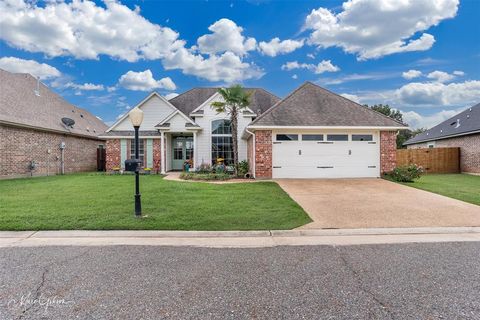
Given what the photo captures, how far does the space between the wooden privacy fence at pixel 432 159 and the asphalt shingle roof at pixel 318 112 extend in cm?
570

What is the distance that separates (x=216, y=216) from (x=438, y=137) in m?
23.8

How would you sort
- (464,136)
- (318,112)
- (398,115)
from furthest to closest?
(398,115) < (464,136) < (318,112)

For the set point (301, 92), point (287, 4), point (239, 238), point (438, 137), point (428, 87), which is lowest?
point (239, 238)

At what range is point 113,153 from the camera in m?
18.2

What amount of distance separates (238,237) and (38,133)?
671 inches

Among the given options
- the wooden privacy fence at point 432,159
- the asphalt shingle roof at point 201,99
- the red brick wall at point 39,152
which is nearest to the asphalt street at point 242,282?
the red brick wall at point 39,152

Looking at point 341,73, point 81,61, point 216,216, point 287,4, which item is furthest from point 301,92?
point 81,61

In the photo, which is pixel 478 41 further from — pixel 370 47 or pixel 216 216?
pixel 216 216

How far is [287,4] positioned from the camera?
1295cm

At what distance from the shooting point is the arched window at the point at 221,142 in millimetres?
18047

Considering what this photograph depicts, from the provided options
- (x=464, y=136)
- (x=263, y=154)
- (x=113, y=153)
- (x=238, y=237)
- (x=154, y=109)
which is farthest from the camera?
(x=154, y=109)

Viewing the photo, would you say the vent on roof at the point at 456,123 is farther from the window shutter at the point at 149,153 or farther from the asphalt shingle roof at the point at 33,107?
the asphalt shingle roof at the point at 33,107

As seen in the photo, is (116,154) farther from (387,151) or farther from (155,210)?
(387,151)

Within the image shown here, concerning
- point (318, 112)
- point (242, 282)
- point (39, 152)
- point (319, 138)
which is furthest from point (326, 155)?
point (39, 152)
